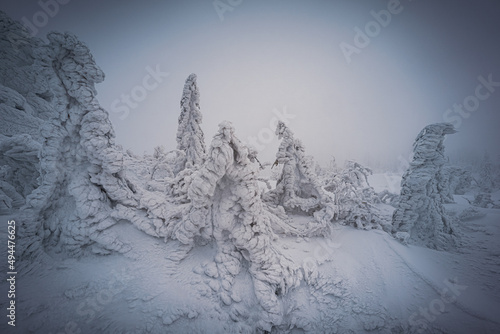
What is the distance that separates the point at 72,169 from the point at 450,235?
467 inches

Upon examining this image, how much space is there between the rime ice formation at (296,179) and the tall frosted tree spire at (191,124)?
4701 millimetres

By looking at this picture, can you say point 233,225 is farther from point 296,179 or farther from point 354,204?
point 354,204

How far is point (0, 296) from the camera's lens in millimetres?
2426

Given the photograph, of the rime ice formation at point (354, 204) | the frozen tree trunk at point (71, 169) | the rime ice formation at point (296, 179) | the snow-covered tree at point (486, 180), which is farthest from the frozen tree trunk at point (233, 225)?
the snow-covered tree at point (486, 180)

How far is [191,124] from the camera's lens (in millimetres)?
9031

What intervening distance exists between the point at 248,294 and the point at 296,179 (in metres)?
4.54

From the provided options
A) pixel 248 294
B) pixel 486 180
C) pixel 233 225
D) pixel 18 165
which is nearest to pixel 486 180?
pixel 486 180

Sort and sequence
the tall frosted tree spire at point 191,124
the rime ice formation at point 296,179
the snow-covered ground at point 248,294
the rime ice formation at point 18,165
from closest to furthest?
the snow-covered ground at point 248,294 → the rime ice formation at point 18,165 → the rime ice formation at point 296,179 → the tall frosted tree spire at point 191,124

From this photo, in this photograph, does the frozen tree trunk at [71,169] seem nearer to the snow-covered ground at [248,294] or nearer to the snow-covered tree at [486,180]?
the snow-covered ground at [248,294]

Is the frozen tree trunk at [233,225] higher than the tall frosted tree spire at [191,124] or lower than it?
lower

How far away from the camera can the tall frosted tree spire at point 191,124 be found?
8883 mm

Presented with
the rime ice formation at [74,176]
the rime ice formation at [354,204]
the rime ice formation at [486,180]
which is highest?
the rime ice formation at [74,176]

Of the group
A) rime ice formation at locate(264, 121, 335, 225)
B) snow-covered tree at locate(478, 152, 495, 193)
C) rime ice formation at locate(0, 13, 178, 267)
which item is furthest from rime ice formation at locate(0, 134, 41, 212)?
snow-covered tree at locate(478, 152, 495, 193)

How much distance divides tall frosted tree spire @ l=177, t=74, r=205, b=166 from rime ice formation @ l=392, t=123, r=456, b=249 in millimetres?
9211
